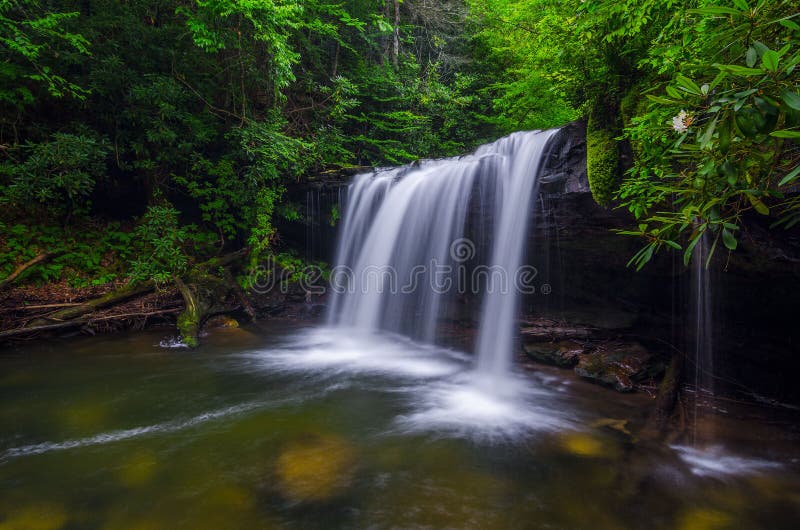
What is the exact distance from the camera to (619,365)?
4.65 meters

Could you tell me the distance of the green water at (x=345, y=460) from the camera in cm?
235

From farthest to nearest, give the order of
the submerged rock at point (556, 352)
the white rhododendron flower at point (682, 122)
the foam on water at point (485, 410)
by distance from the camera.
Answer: the submerged rock at point (556, 352) < the foam on water at point (485, 410) < the white rhododendron flower at point (682, 122)

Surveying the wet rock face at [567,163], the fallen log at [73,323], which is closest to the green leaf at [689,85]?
the wet rock face at [567,163]

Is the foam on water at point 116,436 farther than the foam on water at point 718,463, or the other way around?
the foam on water at point 116,436

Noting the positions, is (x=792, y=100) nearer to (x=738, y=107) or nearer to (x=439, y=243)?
(x=738, y=107)

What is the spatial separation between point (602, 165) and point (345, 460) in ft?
13.9

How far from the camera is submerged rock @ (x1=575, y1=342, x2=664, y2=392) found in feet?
14.6

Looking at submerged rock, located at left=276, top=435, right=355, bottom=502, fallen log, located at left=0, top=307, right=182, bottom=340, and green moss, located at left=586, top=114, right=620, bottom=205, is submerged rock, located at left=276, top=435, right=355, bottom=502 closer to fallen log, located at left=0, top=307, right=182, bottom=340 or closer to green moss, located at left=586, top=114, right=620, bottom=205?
green moss, located at left=586, top=114, right=620, bottom=205

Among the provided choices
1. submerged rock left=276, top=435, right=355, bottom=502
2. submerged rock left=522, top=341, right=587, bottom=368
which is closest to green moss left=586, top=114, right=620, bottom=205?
submerged rock left=522, top=341, right=587, bottom=368

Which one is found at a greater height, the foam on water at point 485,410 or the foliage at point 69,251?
the foliage at point 69,251

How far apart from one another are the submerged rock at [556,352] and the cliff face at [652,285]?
376 millimetres

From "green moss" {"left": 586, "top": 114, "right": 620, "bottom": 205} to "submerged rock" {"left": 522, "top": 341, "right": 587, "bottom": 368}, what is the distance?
218cm

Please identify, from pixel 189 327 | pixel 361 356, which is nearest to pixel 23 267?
pixel 189 327

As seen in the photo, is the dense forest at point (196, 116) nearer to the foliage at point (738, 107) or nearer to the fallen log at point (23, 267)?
the fallen log at point (23, 267)
